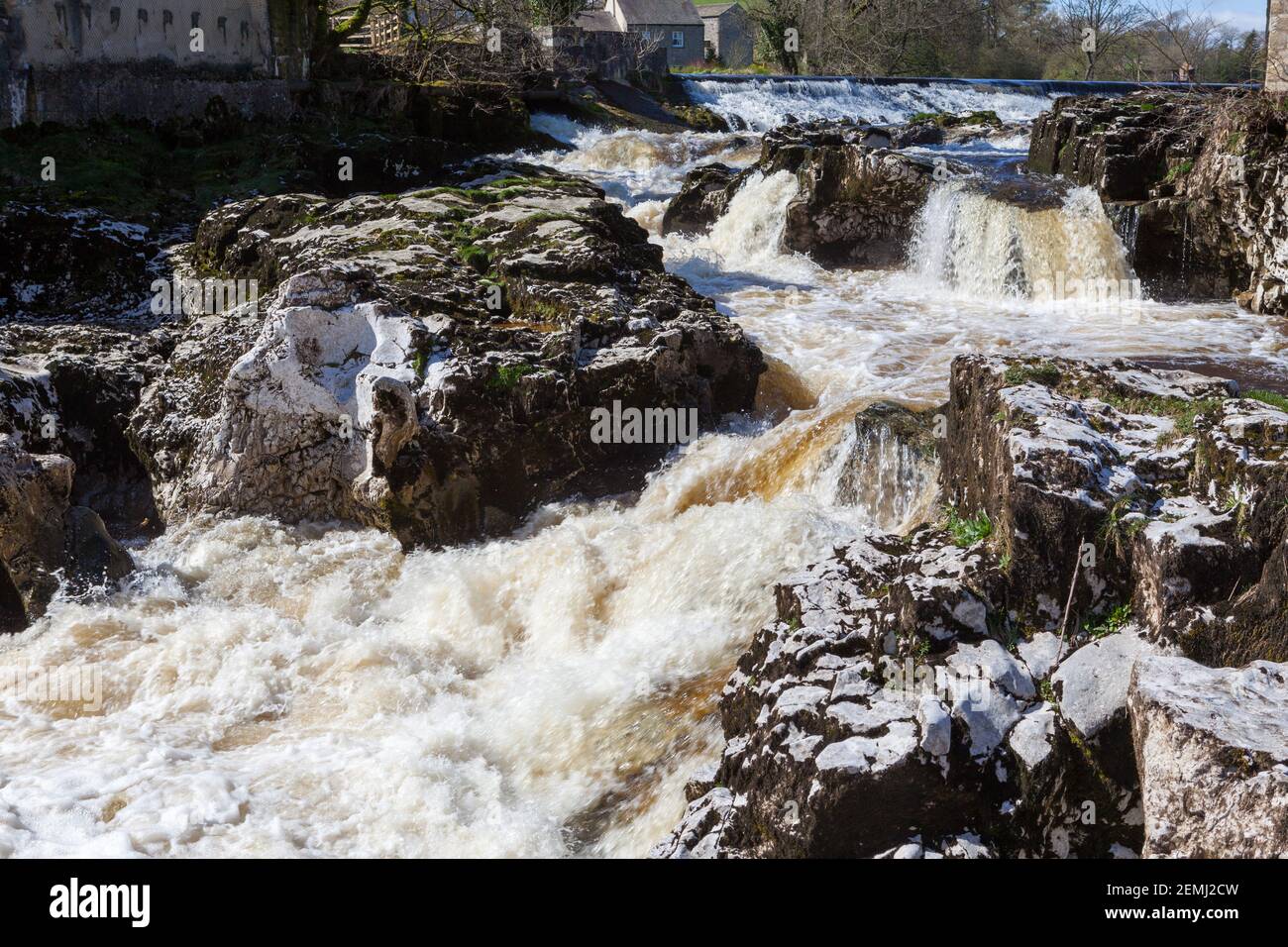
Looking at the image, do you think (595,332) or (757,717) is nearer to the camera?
(757,717)

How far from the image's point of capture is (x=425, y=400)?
8.48 meters

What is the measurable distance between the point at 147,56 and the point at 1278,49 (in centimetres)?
1336

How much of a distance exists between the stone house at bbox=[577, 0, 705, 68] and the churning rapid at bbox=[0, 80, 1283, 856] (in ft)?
102

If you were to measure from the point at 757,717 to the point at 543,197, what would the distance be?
8.46m

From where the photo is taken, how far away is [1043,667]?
15.5 ft

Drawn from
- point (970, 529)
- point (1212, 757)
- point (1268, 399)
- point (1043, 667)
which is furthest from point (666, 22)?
point (1212, 757)

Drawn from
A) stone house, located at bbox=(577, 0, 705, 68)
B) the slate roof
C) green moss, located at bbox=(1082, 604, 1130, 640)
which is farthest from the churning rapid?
the slate roof

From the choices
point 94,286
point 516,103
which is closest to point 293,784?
point 94,286

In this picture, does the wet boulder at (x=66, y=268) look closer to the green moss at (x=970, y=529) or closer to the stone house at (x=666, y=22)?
the green moss at (x=970, y=529)

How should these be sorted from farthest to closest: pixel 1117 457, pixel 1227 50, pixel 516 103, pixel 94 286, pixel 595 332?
pixel 1227 50
pixel 516 103
pixel 94 286
pixel 595 332
pixel 1117 457

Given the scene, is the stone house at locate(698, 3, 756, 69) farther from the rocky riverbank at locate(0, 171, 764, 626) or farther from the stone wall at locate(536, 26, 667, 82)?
the rocky riverbank at locate(0, 171, 764, 626)

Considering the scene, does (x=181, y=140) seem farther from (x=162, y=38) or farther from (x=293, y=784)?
(x=293, y=784)

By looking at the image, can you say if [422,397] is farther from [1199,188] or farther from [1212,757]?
[1199,188]
